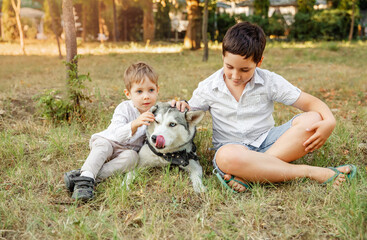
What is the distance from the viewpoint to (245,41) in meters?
2.47

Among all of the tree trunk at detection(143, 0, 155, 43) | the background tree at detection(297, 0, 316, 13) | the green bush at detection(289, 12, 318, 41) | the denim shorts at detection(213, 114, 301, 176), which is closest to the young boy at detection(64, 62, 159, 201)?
the denim shorts at detection(213, 114, 301, 176)

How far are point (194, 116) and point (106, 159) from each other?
902 mm

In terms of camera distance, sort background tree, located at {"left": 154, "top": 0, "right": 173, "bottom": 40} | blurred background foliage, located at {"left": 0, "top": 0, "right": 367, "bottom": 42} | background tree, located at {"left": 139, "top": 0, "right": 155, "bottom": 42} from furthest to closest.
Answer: background tree, located at {"left": 154, "top": 0, "right": 173, "bottom": 40}
blurred background foliage, located at {"left": 0, "top": 0, "right": 367, "bottom": 42}
background tree, located at {"left": 139, "top": 0, "right": 155, "bottom": 42}

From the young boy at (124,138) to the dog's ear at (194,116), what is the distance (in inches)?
12.0

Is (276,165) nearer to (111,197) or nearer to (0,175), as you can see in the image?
(111,197)

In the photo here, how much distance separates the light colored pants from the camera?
2666mm

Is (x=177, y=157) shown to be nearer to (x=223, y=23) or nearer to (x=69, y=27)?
(x=69, y=27)

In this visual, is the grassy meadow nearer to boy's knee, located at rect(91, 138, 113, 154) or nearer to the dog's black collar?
the dog's black collar

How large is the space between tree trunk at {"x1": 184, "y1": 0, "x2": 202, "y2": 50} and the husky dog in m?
11.1

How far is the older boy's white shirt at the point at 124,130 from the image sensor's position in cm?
270

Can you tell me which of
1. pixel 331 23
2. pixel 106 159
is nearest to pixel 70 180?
pixel 106 159

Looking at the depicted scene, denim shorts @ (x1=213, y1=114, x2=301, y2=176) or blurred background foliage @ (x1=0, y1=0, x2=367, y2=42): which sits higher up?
blurred background foliage @ (x1=0, y1=0, x2=367, y2=42)

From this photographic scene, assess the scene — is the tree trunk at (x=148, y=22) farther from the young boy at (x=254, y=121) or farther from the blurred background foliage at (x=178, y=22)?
the young boy at (x=254, y=121)

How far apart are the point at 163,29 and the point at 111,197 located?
69.5ft
